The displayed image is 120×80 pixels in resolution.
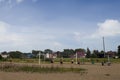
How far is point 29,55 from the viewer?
126062 mm

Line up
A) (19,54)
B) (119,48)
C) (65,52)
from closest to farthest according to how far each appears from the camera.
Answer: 1. (119,48)
2. (19,54)
3. (65,52)

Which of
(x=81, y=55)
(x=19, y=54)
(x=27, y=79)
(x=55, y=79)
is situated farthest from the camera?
(x=19, y=54)

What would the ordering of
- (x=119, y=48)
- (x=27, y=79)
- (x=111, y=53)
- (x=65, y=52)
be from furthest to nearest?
1. (x=65, y=52)
2. (x=111, y=53)
3. (x=119, y=48)
4. (x=27, y=79)

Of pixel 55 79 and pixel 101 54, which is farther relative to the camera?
pixel 101 54

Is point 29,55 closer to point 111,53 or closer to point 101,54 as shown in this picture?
point 101,54

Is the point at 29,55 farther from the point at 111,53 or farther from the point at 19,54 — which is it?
the point at 111,53

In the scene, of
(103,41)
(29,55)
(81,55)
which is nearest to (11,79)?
(103,41)

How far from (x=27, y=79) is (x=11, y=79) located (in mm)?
1174

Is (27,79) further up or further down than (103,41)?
further down

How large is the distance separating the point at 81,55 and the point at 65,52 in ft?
233

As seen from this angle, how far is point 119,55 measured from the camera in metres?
126

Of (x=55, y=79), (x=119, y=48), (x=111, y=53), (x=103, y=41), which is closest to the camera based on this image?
(x=55, y=79)

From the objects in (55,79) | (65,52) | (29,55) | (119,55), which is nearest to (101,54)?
(119,55)

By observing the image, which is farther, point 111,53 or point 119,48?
point 111,53
